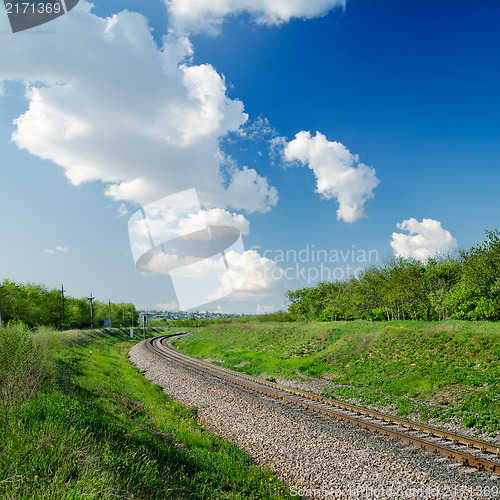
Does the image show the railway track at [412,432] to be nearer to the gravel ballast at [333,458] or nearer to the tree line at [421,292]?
the gravel ballast at [333,458]

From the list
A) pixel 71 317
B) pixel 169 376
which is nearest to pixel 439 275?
pixel 169 376

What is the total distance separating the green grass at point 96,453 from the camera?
4371 mm

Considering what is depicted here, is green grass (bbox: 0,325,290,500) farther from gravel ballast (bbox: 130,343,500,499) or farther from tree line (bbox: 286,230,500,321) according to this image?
tree line (bbox: 286,230,500,321)

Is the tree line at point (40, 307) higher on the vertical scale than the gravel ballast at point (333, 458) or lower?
higher

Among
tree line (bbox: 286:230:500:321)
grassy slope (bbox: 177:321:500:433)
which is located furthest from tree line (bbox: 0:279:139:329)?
tree line (bbox: 286:230:500:321)

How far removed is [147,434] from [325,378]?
13.9m

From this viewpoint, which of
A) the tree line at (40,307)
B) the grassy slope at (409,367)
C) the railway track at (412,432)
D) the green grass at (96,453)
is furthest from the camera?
the tree line at (40,307)

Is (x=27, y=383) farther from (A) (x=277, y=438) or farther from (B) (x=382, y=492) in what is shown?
(B) (x=382, y=492)

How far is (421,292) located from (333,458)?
54.0 metres

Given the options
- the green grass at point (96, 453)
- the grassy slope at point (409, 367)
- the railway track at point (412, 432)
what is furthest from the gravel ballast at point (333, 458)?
the grassy slope at point (409, 367)

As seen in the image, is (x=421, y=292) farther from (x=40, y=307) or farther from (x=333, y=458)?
(x=40, y=307)

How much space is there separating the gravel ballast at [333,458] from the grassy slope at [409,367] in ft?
13.4

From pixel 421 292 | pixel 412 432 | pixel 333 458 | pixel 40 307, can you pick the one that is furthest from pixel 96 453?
pixel 40 307

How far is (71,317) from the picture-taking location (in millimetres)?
74000
